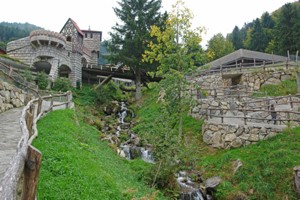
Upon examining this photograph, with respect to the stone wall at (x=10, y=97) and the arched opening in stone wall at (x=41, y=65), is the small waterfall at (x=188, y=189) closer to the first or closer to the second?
the stone wall at (x=10, y=97)

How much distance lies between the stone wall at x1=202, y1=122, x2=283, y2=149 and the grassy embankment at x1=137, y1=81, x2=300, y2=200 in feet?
1.26

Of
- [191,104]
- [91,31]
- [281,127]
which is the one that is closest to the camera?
[281,127]

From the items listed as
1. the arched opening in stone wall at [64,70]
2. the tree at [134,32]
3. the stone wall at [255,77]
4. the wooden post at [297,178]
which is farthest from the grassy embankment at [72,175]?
the arched opening in stone wall at [64,70]

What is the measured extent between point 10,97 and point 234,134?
12.5 meters

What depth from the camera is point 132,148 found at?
15.2m

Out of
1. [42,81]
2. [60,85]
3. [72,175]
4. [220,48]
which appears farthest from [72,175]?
[220,48]

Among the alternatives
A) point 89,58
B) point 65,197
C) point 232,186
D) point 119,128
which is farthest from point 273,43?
point 65,197

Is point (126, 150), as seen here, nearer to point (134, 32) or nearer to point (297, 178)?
point (297, 178)

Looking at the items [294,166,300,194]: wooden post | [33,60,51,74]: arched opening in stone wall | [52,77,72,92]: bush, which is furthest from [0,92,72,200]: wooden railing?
[33,60,51,74]: arched opening in stone wall

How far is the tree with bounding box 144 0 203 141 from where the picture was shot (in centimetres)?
1395

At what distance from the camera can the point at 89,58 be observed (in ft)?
128

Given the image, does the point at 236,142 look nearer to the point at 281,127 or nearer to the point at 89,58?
the point at 281,127

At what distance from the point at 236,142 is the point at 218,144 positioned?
41.1 inches

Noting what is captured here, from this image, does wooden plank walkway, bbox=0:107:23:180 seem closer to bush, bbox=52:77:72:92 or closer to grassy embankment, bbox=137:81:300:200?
grassy embankment, bbox=137:81:300:200
